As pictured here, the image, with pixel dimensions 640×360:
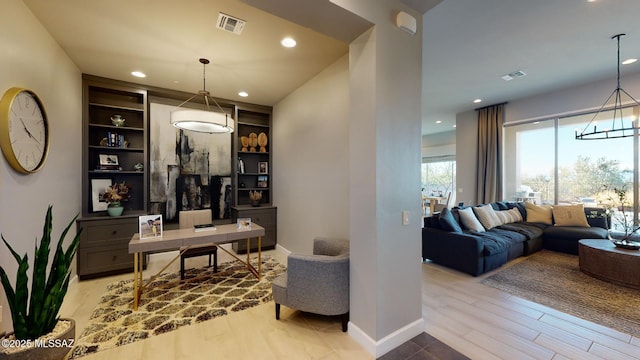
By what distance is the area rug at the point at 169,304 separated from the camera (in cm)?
217

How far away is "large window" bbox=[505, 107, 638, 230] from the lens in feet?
14.6

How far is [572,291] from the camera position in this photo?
9.80 ft

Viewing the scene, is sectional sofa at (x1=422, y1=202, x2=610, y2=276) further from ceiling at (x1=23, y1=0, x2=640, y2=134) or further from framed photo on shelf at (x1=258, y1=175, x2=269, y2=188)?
framed photo on shelf at (x1=258, y1=175, x2=269, y2=188)

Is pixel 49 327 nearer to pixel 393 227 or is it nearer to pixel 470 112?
pixel 393 227

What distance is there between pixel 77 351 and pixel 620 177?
811cm

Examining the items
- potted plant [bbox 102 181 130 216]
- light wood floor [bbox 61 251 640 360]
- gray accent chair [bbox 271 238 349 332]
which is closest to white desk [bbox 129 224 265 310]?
light wood floor [bbox 61 251 640 360]

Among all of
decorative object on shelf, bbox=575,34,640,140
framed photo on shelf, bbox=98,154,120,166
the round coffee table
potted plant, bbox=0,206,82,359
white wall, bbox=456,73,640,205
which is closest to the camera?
potted plant, bbox=0,206,82,359

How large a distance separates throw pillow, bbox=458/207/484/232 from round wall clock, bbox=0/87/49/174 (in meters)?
5.47

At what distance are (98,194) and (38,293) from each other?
8.54 feet

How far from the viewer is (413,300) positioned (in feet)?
7.20

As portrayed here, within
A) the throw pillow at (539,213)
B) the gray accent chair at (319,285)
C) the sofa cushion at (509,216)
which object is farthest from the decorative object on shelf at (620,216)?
the gray accent chair at (319,285)

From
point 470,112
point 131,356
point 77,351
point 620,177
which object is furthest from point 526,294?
point 470,112

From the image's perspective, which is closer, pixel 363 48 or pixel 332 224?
pixel 363 48

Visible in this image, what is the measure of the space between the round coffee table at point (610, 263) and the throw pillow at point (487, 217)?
1185 millimetres
